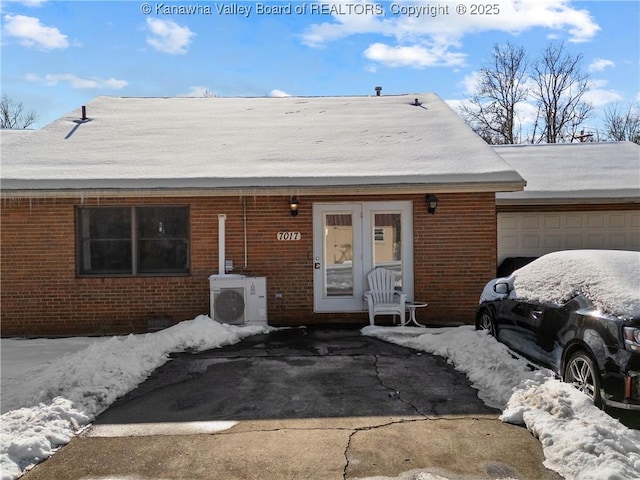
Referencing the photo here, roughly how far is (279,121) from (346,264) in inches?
185

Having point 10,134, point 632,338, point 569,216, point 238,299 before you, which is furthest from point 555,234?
point 10,134

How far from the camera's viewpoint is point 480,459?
13.0 feet

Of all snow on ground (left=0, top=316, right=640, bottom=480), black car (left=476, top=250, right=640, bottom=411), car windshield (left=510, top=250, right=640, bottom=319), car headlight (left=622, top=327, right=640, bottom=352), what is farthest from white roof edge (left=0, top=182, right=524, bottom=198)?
car headlight (left=622, top=327, right=640, bottom=352)

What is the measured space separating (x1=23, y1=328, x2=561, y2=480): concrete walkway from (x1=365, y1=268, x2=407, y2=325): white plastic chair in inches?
91.6

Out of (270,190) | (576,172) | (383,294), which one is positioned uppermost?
(576,172)

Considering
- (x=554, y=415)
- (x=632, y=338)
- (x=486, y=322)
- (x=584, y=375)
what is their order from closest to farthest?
(x=632, y=338), (x=554, y=415), (x=584, y=375), (x=486, y=322)

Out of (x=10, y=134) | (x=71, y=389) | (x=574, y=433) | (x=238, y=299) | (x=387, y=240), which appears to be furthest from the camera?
(x=10, y=134)

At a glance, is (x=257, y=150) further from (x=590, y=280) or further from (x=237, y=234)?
(x=590, y=280)

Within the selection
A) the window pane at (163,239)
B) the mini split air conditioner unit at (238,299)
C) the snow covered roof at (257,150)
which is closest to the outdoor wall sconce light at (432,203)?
the snow covered roof at (257,150)

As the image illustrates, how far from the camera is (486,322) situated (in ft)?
23.9

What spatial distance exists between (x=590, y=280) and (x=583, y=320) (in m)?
0.48

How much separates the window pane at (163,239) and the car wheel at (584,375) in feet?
22.7

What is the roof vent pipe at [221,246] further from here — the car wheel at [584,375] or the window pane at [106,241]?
the car wheel at [584,375]

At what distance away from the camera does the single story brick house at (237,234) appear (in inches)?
355
